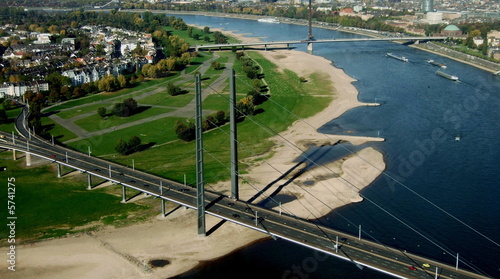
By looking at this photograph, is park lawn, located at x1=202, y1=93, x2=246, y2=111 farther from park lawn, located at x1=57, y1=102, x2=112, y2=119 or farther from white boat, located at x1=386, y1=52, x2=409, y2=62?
white boat, located at x1=386, y1=52, x2=409, y2=62

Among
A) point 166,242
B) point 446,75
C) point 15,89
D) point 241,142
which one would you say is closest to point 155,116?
point 241,142

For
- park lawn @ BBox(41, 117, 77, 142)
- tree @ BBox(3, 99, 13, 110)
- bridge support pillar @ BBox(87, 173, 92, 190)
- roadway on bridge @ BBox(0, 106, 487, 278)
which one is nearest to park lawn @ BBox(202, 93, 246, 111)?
park lawn @ BBox(41, 117, 77, 142)

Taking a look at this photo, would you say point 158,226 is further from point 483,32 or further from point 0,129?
point 483,32

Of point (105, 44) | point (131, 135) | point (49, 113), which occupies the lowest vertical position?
point (131, 135)

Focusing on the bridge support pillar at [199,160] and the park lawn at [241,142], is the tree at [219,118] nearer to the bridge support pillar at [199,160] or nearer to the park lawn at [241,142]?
the park lawn at [241,142]

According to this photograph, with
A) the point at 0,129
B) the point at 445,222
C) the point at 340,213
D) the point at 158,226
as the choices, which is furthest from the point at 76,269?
the point at 0,129

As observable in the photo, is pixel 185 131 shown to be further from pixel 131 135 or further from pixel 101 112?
pixel 101 112
